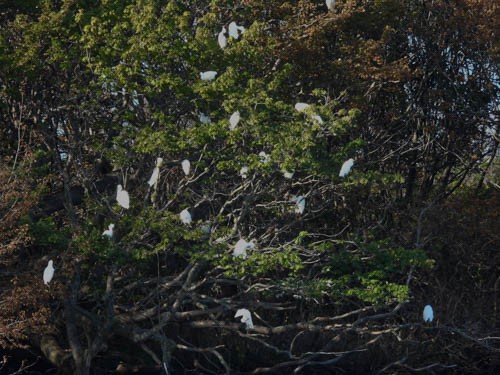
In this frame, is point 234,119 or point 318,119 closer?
point 234,119

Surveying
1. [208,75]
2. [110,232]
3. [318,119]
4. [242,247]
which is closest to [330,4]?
[208,75]

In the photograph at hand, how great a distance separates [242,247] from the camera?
8.55 metres

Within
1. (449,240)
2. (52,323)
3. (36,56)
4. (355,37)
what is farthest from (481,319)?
(36,56)

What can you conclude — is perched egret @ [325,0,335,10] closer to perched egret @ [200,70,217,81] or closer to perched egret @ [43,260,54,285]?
perched egret @ [200,70,217,81]

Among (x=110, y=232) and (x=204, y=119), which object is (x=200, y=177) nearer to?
(x=204, y=119)

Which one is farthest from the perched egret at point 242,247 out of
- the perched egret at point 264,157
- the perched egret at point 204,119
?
the perched egret at point 204,119

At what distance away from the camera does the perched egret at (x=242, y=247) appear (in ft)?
28.1

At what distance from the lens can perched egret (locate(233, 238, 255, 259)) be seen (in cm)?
855

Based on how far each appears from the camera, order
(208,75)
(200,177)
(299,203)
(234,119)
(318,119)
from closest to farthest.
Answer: (234,119) → (318,119) → (208,75) → (299,203) → (200,177)

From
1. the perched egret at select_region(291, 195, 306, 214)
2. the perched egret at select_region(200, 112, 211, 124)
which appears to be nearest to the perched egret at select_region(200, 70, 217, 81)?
the perched egret at select_region(200, 112, 211, 124)

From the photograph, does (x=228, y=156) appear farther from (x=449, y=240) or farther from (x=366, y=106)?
(x=449, y=240)

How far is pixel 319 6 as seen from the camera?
1203cm

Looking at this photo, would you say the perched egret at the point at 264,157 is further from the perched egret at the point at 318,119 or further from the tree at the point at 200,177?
the perched egret at the point at 318,119

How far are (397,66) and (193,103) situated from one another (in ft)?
10.3
